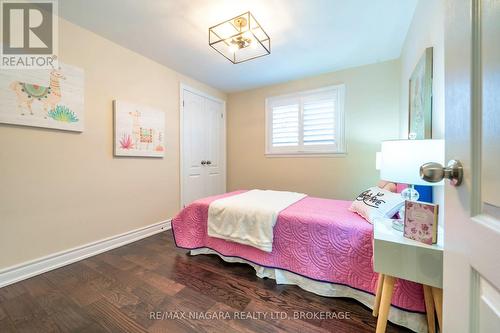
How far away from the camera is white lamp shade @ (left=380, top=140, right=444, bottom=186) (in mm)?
1012

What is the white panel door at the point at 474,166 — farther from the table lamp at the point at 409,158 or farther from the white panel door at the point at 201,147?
the white panel door at the point at 201,147

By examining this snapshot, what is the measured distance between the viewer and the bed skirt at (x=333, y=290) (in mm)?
1178

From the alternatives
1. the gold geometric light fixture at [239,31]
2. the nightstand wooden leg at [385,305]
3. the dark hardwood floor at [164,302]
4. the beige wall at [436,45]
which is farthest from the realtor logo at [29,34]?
the nightstand wooden leg at [385,305]

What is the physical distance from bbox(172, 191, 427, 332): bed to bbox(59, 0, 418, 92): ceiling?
6.10ft

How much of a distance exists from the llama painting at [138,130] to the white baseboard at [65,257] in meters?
1.01

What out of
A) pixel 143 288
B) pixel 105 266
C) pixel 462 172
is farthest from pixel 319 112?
pixel 105 266

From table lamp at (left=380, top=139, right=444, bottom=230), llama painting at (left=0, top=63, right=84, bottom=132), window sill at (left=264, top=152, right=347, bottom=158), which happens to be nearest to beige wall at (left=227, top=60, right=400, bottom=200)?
window sill at (left=264, top=152, right=347, bottom=158)

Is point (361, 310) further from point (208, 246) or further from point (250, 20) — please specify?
point (250, 20)

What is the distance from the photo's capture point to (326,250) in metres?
1.46

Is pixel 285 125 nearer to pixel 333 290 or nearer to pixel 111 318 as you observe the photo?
pixel 333 290

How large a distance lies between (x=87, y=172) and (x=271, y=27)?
8.18 ft

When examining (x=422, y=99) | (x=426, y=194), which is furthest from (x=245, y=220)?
(x=422, y=99)

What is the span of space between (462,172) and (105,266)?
258cm

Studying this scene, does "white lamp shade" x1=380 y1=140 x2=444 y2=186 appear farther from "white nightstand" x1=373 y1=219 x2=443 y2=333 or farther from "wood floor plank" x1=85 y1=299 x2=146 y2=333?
"wood floor plank" x1=85 y1=299 x2=146 y2=333
